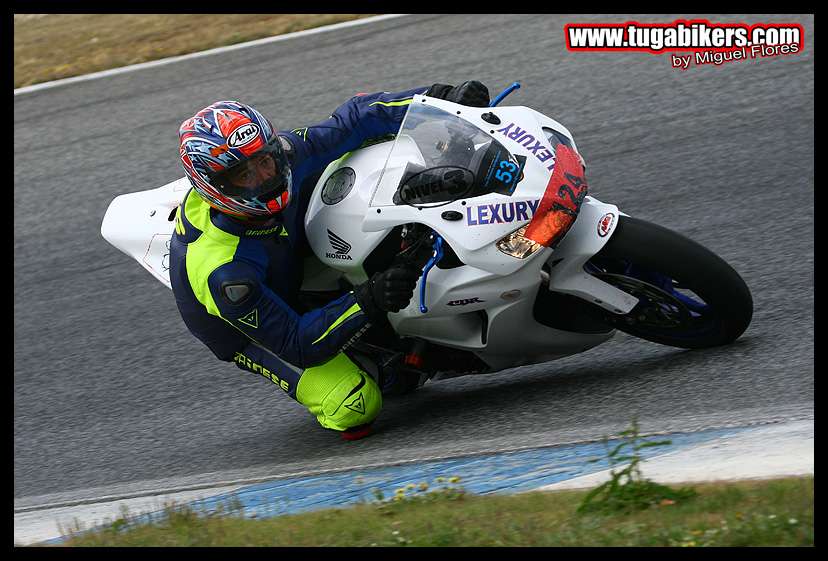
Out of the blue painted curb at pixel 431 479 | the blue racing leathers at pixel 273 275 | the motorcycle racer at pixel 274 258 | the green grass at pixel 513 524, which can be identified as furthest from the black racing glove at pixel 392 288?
the green grass at pixel 513 524

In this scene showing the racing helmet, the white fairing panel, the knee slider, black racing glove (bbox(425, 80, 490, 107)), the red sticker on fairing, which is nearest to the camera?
the red sticker on fairing

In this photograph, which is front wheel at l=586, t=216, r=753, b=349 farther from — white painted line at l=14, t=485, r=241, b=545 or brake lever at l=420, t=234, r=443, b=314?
white painted line at l=14, t=485, r=241, b=545

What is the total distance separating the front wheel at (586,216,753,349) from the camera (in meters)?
4.46

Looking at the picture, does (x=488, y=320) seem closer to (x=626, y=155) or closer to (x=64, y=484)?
(x=64, y=484)

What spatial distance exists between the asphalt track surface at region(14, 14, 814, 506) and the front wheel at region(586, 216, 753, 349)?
14cm

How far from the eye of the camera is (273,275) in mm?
5059

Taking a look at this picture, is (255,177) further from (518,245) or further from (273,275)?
(518,245)

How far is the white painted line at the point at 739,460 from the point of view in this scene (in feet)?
11.8

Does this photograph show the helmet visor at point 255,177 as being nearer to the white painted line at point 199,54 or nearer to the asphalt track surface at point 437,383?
the asphalt track surface at point 437,383

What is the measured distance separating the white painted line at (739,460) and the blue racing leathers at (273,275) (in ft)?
4.72

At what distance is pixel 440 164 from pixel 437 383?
1.59 meters

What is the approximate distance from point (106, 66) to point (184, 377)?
5.63 m

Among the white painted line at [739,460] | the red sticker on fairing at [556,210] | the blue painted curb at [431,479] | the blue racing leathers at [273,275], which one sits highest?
the red sticker on fairing at [556,210]

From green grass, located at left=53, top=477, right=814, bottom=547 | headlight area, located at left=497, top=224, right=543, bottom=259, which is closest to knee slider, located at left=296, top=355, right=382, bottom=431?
green grass, located at left=53, top=477, right=814, bottom=547
